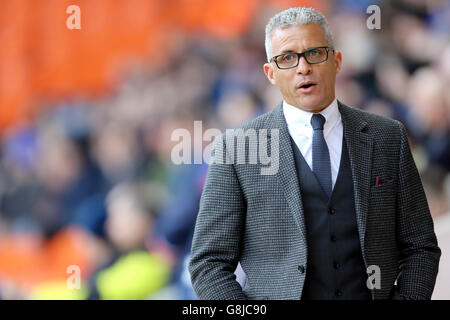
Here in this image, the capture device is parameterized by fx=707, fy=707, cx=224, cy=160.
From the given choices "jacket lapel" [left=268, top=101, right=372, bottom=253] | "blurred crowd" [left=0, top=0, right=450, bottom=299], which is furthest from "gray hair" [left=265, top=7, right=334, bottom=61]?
"blurred crowd" [left=0, top=0, right=450, bottom=299]

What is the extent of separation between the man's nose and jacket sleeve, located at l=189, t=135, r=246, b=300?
319 millimetres

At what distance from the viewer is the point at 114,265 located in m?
3.43

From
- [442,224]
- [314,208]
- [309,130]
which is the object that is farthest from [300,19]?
[442,224]

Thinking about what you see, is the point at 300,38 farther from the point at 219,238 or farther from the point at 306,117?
the point at 219,238

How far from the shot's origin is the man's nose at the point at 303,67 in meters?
1.86

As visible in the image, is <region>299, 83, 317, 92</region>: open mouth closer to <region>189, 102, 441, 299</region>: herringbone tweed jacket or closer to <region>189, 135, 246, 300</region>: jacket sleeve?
<region>189, 102, 441, 299</region>: herringbone tweed jacket

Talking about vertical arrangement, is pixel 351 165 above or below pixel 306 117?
below

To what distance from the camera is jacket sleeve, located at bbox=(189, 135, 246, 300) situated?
1.86 meters

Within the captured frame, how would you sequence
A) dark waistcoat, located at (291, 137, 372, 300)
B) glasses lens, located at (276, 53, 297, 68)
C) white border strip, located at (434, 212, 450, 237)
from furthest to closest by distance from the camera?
white border strip, located at (434, 212, 450, 237), glasses lens, located at (276, 53, 297, 68), dark waistcoat, located at (291, 137, 372, 300)

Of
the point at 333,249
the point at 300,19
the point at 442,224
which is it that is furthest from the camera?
the point at 442,224

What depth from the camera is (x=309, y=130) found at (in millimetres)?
1925

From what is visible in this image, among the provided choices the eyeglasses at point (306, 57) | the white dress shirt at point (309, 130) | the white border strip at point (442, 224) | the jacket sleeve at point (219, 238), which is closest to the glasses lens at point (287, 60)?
the eyeglasses at point (306, 57)

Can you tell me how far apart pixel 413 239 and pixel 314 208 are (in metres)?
0.29

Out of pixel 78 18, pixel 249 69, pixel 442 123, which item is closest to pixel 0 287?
pixel 78 18
